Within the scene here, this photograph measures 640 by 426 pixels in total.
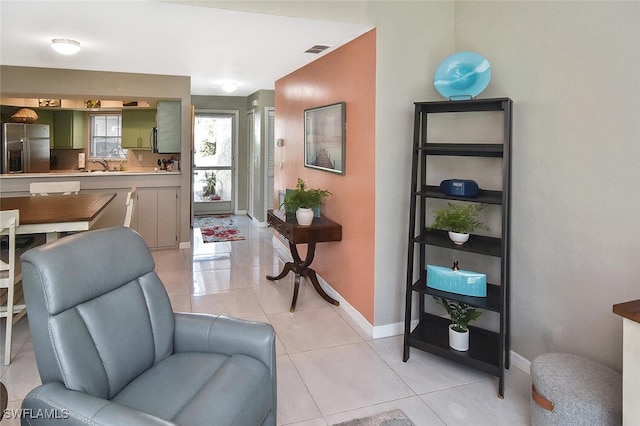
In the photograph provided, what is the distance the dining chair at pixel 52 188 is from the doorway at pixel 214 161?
11.5 ft

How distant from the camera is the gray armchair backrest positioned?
1.52m

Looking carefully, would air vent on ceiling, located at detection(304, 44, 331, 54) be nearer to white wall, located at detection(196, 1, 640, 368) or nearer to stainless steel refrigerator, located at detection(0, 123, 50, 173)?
white wall, located at detection(196, 1, 640, 368)

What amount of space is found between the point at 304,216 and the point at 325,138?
82cm

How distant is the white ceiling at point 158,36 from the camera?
9.45 ft

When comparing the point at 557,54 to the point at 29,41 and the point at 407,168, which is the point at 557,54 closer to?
the point at 407,168

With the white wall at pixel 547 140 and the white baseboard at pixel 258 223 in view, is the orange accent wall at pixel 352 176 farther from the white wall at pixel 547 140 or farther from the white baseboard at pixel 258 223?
the white baseboard at pixel 258 223

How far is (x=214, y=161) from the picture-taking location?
8.41 metres

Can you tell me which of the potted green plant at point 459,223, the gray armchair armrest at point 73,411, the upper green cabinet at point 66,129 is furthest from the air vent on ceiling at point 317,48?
the upper green cabinet at point 66,129

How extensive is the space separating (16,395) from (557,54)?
363 cm

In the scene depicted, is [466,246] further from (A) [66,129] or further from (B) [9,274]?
(A) [66,129]

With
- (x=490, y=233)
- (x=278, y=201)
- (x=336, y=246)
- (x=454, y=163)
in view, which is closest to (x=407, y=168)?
(x=454, y=163)

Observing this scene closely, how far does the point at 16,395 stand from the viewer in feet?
7.96

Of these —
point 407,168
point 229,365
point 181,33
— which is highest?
point 181,33

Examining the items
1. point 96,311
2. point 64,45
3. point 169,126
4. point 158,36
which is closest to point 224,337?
point 96,311
